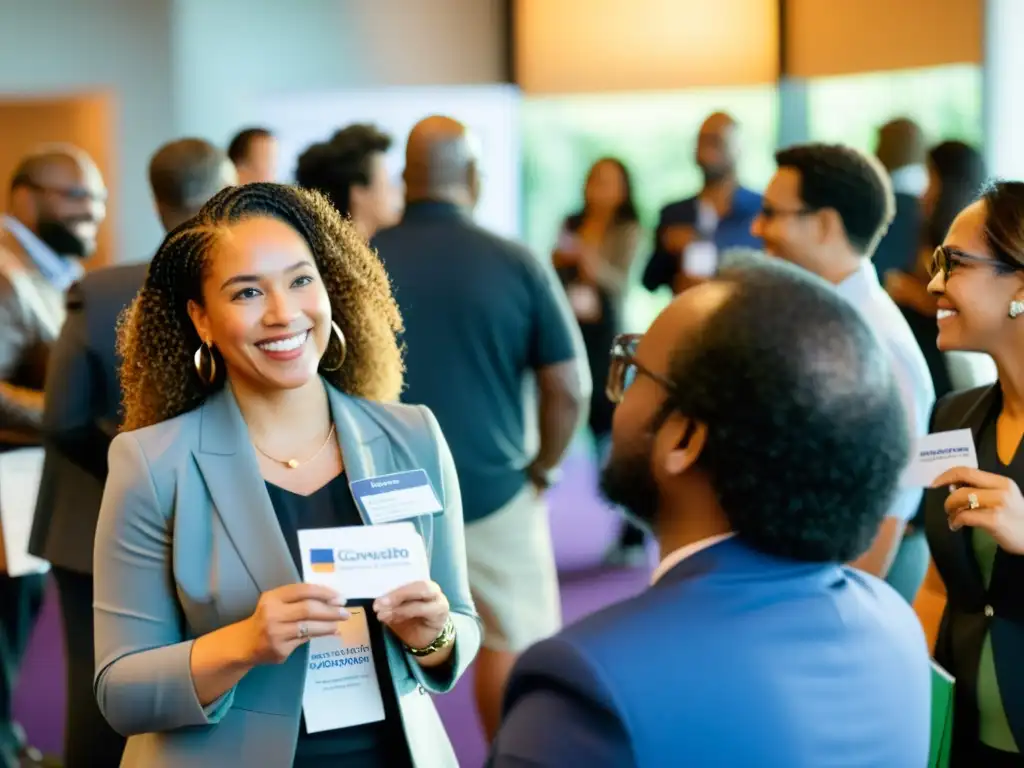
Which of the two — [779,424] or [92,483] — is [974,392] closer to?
[779,424]

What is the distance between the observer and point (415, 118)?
9250mm

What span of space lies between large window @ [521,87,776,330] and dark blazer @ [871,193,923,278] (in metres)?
5.58

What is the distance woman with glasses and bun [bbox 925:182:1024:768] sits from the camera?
2160 millimetres

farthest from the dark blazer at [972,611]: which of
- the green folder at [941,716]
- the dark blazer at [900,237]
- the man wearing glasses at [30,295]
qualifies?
the man wearing glasses at [30,295]

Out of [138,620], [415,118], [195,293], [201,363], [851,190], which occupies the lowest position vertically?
[138,620]

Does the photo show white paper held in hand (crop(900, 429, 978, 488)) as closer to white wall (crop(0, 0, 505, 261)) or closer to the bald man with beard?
the bald man with beard

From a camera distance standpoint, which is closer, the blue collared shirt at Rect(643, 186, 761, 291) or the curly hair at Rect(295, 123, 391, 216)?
the curly hair at Rect(295, 123, 391, 216)

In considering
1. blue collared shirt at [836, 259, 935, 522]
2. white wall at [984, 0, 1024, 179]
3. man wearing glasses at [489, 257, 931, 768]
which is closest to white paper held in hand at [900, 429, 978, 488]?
blue collared shirt at [836, 259, 935, 522]

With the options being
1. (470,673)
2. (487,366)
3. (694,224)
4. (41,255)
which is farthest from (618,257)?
(41,255)

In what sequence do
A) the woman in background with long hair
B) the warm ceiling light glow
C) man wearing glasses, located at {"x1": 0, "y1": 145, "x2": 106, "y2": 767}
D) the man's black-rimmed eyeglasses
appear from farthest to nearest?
the warm ceiling light glow, the woman in background with long hair, man wearing glasses, located at {"x1": 0, "y1": 145, "x2": 106, "y2": 767}, the man's black-rimmed eyeglasses

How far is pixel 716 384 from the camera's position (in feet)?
4.09

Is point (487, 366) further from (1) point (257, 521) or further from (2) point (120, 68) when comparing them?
(2) point (120, 68)

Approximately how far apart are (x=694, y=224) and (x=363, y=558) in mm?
4249

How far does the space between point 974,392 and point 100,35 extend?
810cm
